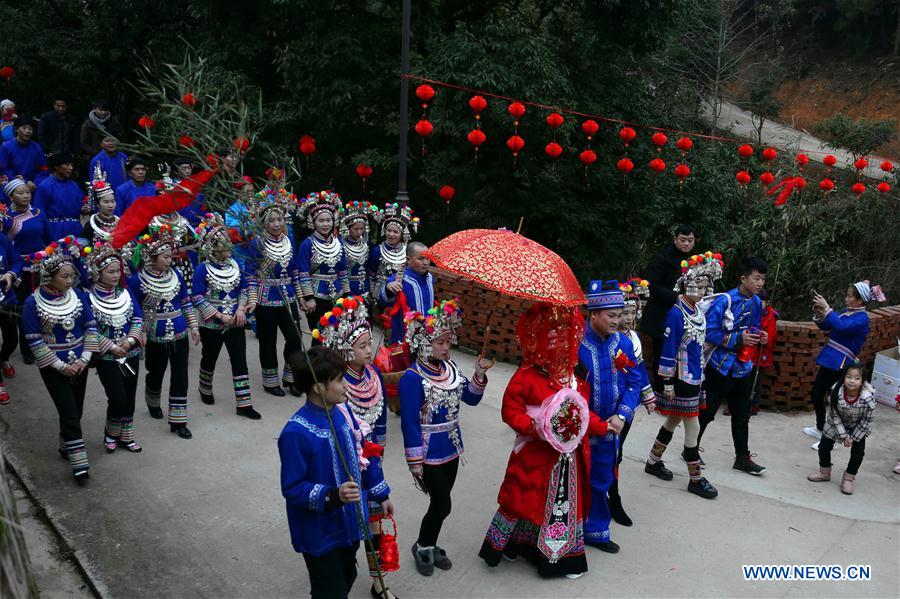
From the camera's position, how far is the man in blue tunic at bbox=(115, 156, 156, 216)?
9.46m

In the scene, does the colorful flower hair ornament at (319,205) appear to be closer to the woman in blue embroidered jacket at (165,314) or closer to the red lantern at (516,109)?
the woman in blue embroidered jacket at (165,314)

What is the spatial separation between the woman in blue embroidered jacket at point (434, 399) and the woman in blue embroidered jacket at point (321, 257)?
3.27 meters

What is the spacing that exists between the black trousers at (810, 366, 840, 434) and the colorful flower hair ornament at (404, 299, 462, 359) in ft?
14.8

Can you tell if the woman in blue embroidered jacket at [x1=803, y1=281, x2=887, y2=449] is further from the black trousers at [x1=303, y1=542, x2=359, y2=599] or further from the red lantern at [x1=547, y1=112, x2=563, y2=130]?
the black trousers at [x1=303, y1=542, x2=359, y2=599]

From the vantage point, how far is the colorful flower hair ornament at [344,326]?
200 inches

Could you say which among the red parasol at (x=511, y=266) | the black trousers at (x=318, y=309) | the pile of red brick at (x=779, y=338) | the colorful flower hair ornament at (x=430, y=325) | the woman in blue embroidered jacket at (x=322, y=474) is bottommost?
the pile of red brick at (x=779, y=338)

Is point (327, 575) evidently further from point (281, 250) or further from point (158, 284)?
point (281, 250)

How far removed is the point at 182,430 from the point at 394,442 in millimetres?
1949

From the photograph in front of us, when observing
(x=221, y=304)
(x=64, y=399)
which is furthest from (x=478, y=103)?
(x=64, y=399)

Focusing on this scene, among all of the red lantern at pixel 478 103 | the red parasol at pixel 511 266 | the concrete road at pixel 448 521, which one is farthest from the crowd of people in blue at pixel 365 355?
the red lantern at pixel 478 103

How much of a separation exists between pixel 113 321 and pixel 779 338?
6.74 meters

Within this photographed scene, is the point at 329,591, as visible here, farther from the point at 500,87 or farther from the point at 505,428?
the point at 500,87

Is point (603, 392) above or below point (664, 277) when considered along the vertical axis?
below

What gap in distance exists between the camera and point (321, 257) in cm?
840
